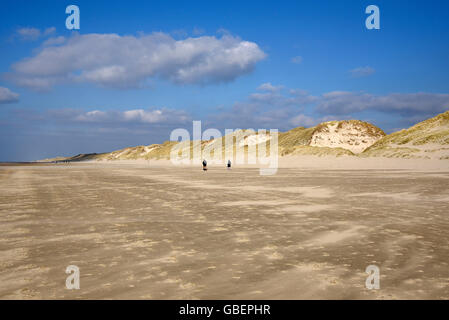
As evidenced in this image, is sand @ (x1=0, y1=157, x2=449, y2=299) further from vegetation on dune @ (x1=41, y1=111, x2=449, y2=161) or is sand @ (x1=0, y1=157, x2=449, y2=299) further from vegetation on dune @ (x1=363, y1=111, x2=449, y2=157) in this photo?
vegetation on dune @ (x1=363, y1=111, x2=449, y2=157)

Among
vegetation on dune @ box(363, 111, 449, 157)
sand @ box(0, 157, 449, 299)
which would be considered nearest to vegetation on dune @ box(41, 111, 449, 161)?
vegetation on dune @ box(363, 111, 449, 157)

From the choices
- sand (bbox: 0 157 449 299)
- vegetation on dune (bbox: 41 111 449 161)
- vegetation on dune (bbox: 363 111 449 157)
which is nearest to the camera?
sand (bbox: 0 157 449 299)

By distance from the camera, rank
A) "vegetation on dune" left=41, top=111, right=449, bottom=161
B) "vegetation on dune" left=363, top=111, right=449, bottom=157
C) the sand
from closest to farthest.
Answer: the sand → "vegetation on dune" left=363, top=111, right=449, bottom=157 → "vegetation on dune" left=41, top=111, right=449, bottom=161

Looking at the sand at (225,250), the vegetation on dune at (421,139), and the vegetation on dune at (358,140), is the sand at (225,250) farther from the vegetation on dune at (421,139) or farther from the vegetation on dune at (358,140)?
the vegetation on dune at (421,139)

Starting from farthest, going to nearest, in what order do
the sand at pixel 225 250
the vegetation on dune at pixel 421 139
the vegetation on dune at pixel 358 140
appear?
1. the vegetation on dune at pixel 358 140
2. the vegetation on dune at pixel 421 139
3. the sand at pixel 225 250

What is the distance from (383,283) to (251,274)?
5.97 ft

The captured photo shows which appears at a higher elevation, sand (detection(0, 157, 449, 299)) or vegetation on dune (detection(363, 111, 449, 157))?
vegetation on dune (detection(363, 111, 449, 157))

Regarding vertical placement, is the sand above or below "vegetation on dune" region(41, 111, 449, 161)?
below

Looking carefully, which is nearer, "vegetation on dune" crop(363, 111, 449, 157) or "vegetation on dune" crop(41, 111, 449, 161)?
"vegetation on dune" crop(363, 111, 449, 157)

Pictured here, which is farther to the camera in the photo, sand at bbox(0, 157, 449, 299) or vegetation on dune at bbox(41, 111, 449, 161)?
vegetation on dune at bbox(41, 111, 449, 161)

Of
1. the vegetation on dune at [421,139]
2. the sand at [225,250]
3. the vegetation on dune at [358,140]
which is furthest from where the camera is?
the vegetation on dune at [358,140]

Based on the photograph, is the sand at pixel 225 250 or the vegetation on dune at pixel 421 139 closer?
the sand at pixel 225 250

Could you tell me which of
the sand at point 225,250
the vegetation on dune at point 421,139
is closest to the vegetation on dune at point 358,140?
the vegetation on dune at point 421,139
